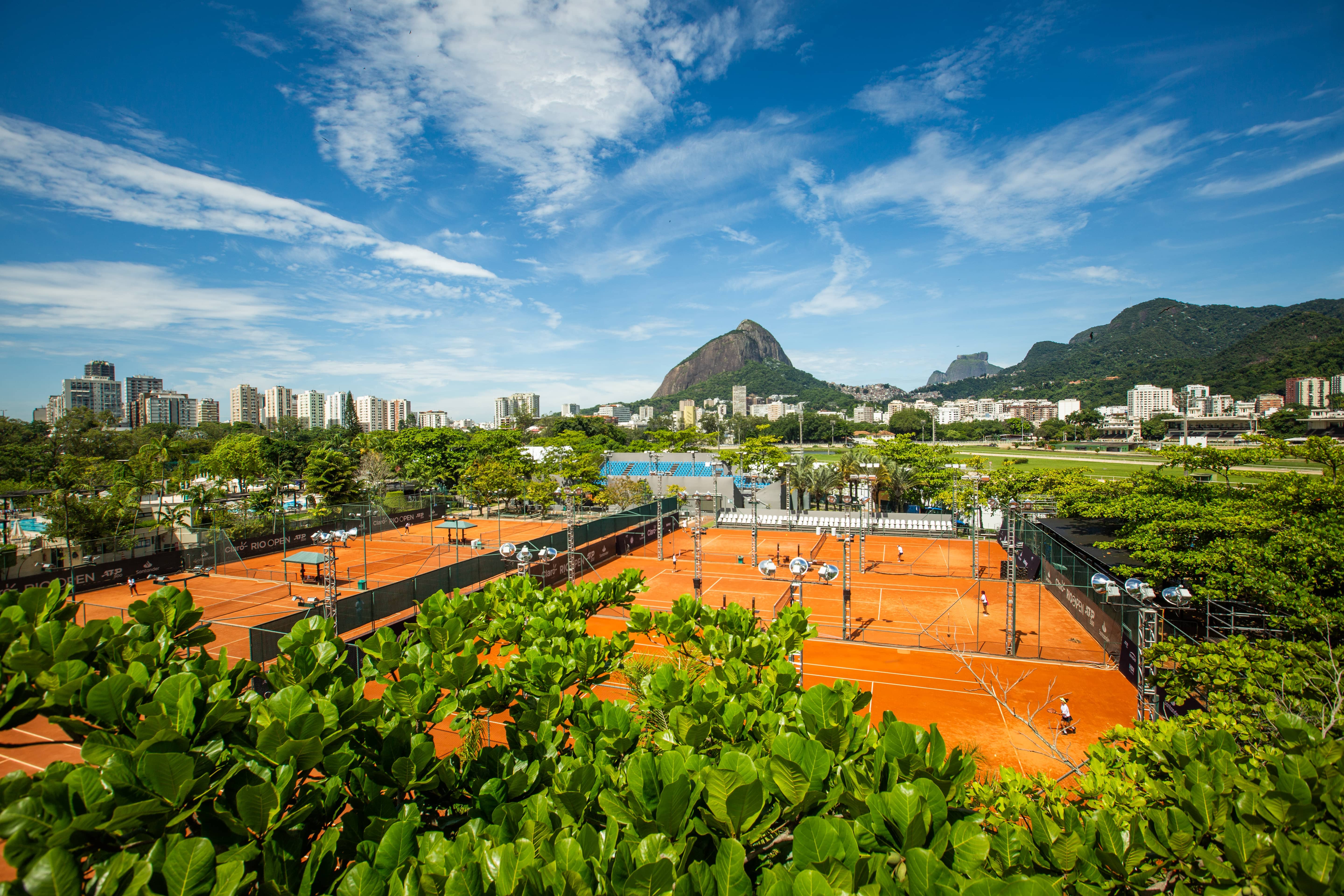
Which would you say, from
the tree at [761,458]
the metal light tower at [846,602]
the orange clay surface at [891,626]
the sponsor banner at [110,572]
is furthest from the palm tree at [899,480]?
the sponsor banner at [110,572]

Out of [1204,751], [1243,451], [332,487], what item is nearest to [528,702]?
[1204,751]

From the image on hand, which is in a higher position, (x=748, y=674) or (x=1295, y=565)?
(x=748, y=674)

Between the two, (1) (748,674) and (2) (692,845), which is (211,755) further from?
(1) (748,674)

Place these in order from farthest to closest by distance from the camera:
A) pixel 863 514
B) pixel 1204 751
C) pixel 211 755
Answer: pixel 863 514 < pixel 1204 751 < pixel 211 755

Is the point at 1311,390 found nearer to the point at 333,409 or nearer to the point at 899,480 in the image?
the point at 899,480

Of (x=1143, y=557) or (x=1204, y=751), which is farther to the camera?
(x=1143, y=557)

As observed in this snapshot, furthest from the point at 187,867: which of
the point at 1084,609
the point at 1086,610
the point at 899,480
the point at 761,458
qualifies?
the point at 761,458

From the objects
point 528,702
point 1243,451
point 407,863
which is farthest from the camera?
point 1243,451
